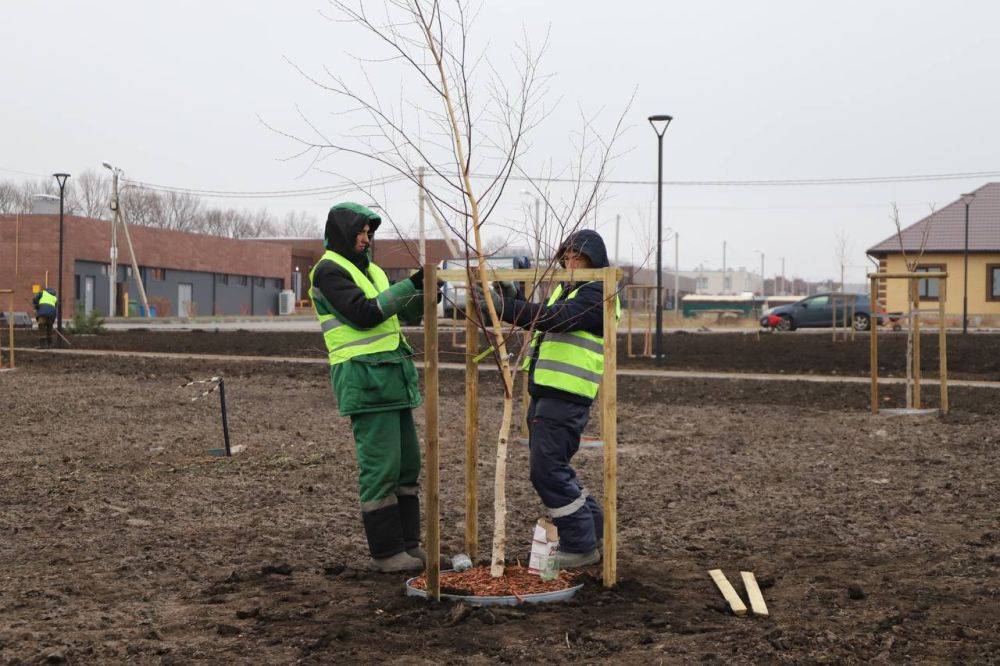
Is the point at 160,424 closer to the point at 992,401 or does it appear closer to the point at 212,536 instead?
the point at 212,536

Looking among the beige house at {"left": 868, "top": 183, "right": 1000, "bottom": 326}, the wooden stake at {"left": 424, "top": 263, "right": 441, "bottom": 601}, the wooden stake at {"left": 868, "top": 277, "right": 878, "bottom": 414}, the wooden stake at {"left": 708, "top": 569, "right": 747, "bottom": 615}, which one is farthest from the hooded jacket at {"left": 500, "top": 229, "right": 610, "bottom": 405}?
the beige house at {"left": 868, "top": 183, "right": 1000, "bottom": 326}

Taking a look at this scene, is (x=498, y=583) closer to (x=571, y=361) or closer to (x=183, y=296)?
(x=571, y=361)

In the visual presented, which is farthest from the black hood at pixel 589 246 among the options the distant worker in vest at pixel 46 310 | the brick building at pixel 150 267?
the brick building at pixel 150 267

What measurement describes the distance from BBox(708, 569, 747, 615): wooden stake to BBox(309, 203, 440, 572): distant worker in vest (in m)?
1.42

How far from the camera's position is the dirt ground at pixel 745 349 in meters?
19.0

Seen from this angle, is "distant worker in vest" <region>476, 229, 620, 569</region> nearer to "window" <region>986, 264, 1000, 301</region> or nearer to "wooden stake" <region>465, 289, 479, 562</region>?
"wooden stake" <region>465, 289, 479, 562</region>

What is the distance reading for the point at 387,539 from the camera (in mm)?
5191

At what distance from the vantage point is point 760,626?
4.24 meters

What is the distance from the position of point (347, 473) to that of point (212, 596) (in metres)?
3.36

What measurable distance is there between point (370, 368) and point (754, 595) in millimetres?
2004

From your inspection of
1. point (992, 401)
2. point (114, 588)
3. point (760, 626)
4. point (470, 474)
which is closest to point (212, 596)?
point (114, 588)

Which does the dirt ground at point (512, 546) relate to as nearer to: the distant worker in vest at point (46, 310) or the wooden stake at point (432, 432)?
the wooden stake at point (432, 432)

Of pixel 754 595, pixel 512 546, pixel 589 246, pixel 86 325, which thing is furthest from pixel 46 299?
pixel 754 595

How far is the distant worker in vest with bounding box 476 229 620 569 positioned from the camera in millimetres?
5035
